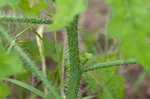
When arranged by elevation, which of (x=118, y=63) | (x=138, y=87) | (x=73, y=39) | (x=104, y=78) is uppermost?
(x=73, y=39)

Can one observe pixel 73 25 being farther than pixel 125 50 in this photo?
Yes

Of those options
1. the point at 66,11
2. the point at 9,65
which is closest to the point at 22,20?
the point at 9,65

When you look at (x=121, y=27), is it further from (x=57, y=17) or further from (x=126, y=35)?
(x=57, y=17)

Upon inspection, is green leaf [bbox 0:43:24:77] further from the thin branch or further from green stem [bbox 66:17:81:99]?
the thin branch

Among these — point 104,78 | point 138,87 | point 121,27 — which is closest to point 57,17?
point 121,27

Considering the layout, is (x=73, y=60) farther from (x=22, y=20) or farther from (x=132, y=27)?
(x=132, y=27)

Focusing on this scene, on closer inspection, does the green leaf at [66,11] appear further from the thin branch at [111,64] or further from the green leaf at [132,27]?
the thin branch at [111,64]

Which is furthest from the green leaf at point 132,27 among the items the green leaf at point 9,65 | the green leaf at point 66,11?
the green leaf at point 9,65
